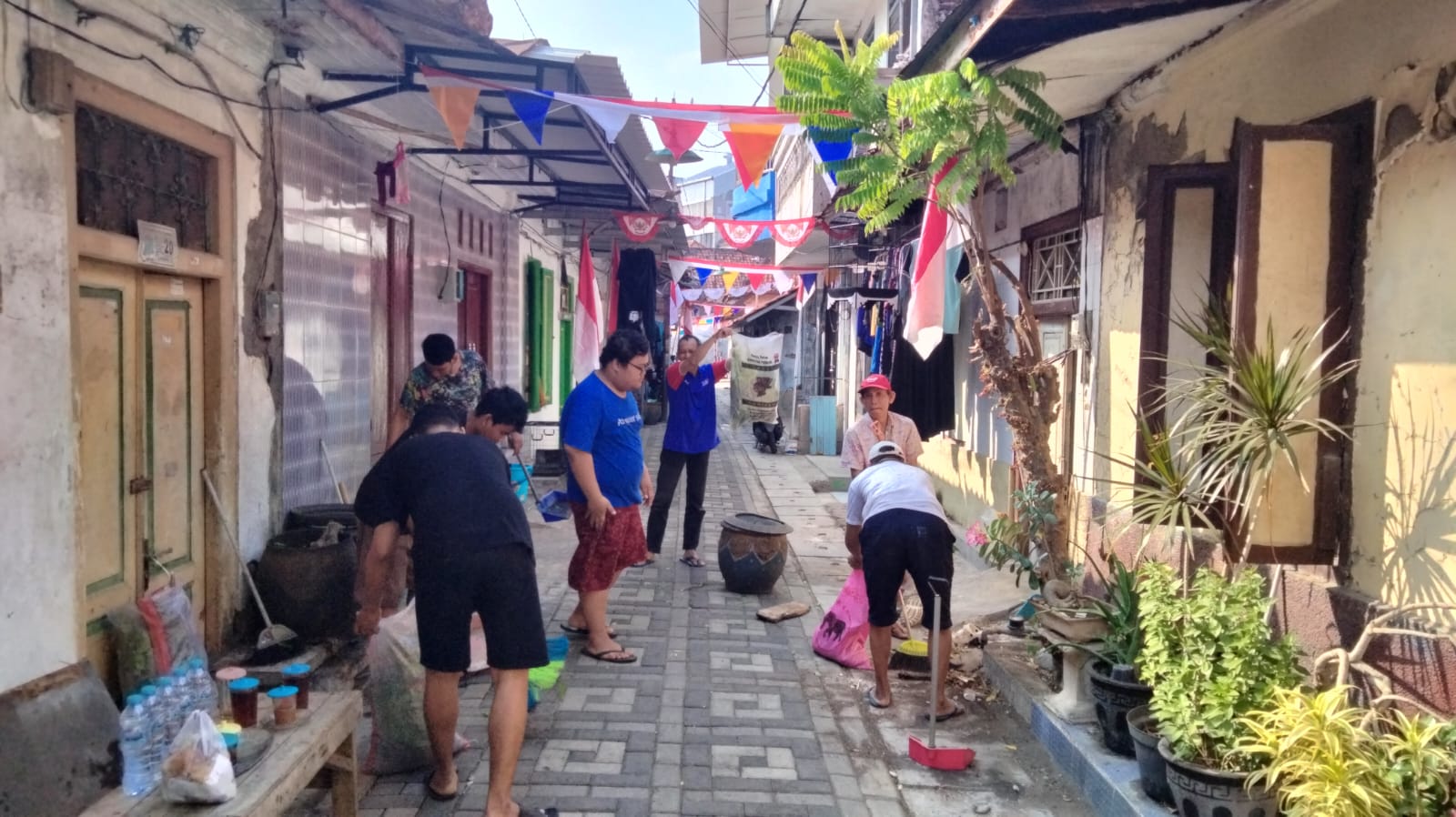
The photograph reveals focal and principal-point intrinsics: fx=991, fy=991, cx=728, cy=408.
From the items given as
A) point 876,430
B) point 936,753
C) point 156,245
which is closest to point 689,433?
point 876,430

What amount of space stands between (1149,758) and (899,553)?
154 centimetres

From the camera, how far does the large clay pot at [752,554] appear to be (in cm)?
732

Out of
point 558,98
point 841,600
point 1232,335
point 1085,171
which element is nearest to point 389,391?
point 558,98

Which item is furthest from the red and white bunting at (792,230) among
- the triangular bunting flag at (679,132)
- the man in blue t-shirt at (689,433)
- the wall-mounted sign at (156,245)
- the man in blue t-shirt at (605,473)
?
the wall-mounted sign at (156,245)

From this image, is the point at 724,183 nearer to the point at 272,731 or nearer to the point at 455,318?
the point at 455,318

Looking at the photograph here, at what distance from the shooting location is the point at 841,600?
612 cm

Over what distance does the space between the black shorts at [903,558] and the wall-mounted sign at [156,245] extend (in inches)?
146

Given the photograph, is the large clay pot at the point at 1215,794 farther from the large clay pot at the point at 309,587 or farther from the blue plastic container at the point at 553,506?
the large clay pot at the point at 309,587

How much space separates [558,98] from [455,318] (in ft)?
16.0

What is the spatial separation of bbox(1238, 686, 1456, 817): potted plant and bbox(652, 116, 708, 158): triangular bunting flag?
456 cm

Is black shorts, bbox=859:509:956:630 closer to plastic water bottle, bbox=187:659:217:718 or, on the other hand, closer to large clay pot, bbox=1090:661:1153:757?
large clay pot, bbox=1090:661:1153:757

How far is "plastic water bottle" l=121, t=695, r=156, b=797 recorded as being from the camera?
3129mm

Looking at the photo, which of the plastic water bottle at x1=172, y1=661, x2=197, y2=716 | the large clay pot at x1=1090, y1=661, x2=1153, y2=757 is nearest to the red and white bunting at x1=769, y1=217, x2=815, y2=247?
the large clay pot at x1=1090, y1=661, x2=1153, y2=757

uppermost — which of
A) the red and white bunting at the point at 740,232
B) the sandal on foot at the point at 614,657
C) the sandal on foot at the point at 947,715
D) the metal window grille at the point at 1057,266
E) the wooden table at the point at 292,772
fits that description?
the red and white bunting at the point at 740,232
